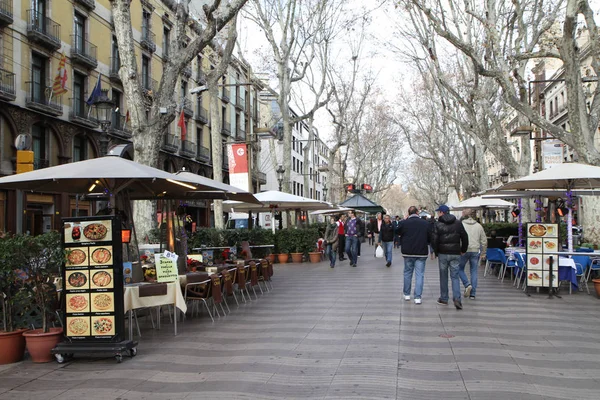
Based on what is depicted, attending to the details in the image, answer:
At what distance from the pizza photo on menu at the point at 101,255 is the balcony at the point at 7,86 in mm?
17426

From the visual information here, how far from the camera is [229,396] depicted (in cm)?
494

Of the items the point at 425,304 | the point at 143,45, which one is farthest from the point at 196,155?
the point at 425,304

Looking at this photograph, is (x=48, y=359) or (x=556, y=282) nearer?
(x=48, y=359)

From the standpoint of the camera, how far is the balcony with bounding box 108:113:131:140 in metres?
28.6

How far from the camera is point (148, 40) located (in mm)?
32875

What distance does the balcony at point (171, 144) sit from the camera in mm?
34794

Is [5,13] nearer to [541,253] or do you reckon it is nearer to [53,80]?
[53,80]

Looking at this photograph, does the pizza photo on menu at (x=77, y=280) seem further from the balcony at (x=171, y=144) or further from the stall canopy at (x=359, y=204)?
the balcony at (x=171, y=144)

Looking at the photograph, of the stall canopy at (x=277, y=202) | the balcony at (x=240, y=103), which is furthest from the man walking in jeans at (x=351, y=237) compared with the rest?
the balcony at (x=240, y=103)

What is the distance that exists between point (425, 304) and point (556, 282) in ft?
9.46

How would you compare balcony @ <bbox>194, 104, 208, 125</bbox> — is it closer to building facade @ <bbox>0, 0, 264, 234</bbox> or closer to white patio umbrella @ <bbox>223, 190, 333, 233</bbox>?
building facade @ <bbox>0, 0, 264, 234</bbox>

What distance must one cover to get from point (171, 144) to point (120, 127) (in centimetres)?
642

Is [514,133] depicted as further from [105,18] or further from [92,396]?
[105,18]

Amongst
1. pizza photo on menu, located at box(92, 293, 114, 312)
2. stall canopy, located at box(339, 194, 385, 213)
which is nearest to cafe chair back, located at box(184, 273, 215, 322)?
pizza photo on menu, located at box(92, 293, 114, 312)
